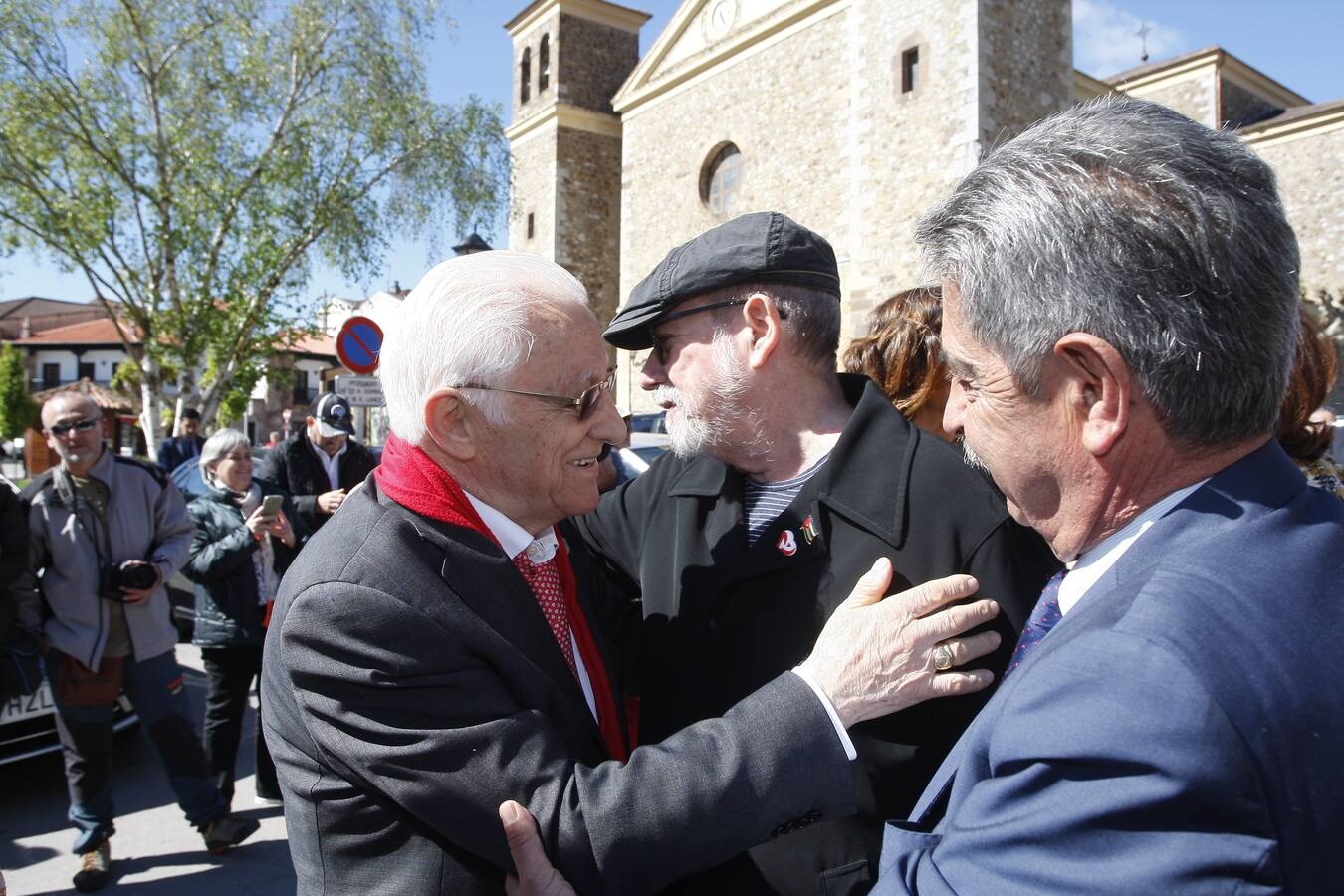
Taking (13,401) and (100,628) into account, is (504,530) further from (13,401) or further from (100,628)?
(13,401)

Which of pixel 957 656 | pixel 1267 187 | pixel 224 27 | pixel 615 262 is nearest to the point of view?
pixel 1267 187

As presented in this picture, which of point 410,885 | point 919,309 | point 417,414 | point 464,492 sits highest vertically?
point 919,309

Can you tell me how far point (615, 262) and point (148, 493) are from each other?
2025 centimetres

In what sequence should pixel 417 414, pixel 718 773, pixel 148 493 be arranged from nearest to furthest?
1. pixel 718 773
2. pixel 417 414
3. pixel 148 493

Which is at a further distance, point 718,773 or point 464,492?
point 464,492

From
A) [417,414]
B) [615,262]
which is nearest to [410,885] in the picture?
[417,414]

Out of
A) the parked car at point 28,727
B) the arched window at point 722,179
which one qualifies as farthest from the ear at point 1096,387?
the arched window at point 722,179

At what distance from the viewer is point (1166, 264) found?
3.33ft

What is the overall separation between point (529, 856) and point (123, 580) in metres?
3.63

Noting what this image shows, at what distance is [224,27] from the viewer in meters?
14.8

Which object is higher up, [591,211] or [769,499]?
→ [591,211]

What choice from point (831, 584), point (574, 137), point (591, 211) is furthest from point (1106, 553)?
point (574, 137)

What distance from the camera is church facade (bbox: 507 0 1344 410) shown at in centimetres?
1471

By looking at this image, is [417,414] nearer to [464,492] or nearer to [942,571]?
[464,492]
